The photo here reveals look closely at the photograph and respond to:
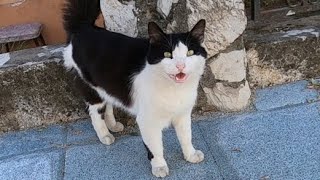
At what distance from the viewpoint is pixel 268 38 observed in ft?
11.6

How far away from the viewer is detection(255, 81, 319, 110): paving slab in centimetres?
342

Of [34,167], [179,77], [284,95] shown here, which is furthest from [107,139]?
[284,95]

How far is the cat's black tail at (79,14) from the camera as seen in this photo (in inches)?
120

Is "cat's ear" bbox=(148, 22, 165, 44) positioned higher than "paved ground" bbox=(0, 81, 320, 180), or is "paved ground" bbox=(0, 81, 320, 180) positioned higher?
"cat's ear" bbox=(148, 22, 165, 44)

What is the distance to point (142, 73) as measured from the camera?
2.68 metres

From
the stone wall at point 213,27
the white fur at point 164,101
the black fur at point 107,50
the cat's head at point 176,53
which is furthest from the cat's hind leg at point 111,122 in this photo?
the cat's head at point 176,53

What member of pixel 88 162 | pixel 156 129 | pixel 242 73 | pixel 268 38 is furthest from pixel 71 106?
pixel 268 38

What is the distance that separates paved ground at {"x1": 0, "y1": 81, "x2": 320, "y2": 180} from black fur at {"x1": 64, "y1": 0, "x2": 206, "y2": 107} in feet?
1.28

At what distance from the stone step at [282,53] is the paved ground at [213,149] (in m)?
0.12

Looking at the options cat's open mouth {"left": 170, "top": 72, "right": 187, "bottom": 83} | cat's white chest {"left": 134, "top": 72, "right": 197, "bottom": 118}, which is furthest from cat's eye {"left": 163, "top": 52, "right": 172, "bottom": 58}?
cat's white chest {"left": 134, "top": 72, "right": 197, "bottom": 118}

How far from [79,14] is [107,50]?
386 mm

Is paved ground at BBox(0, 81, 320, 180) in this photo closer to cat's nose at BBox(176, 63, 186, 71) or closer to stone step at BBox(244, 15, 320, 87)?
stone step at BBox(244, 15, 320, 87)

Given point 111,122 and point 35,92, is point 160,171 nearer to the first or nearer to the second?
point 111,122

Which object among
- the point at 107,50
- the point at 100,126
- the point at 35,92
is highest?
the point at 107,50
